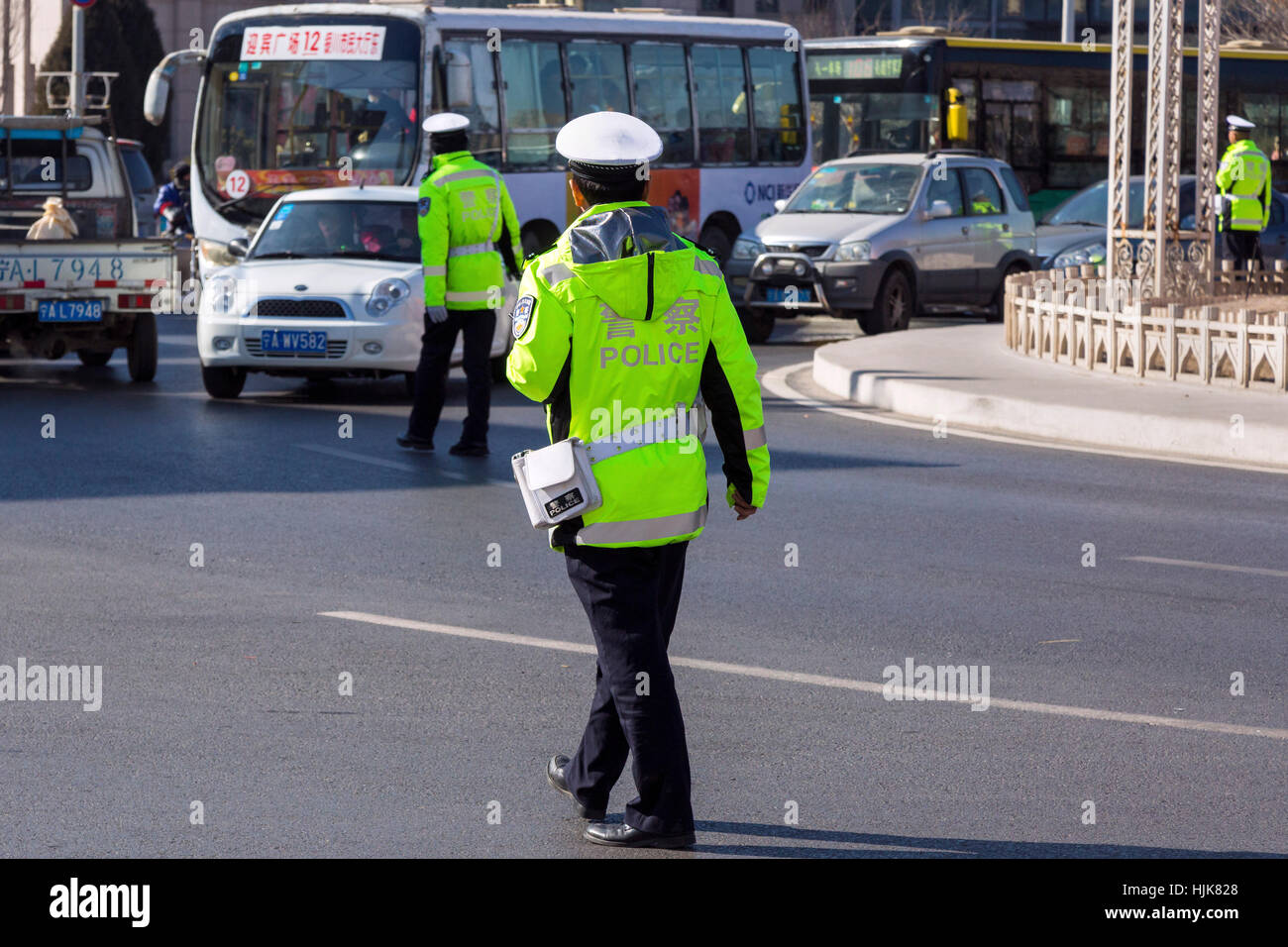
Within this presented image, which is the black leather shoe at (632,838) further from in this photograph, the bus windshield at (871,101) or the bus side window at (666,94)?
the bus windshield at (871,101)

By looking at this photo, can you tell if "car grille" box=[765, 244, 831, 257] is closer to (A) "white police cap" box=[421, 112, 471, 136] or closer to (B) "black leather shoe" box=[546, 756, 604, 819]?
(A) "white police cap" box=[421, 112, 471, 136]

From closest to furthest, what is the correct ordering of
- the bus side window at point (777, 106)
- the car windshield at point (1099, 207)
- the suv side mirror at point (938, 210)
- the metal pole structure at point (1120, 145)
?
the metal pole structure at point (1120, 145), the suv side mirror at point (938, 210), the car windshield at point (1099, 207), the bus side window at point (777, 106)

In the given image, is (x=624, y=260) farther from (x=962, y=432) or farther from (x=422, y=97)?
(x=422, y=97)

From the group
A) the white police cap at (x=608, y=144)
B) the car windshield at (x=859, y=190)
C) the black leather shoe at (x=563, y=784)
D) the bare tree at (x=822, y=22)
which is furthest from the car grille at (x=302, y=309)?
the bare tree at (x=822, y=22)

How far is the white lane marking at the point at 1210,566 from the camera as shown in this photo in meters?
8.85

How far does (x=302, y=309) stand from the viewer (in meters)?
14.6

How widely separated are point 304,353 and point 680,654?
793 cm

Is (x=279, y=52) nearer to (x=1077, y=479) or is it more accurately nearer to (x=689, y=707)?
(x=1077, y=479)

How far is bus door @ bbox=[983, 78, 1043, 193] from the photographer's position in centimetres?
2922

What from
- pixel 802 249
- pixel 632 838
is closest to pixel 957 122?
pixel 802 249

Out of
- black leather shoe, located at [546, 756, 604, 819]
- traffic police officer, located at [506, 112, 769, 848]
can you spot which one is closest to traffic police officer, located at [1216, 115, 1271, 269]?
black leather shoe, located at [546, 756, 604, 819]

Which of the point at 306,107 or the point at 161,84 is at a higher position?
the point at 161,84

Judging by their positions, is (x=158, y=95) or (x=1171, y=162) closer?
(x=1171, y=162)

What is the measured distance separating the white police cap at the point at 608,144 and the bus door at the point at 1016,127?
24819 mm
